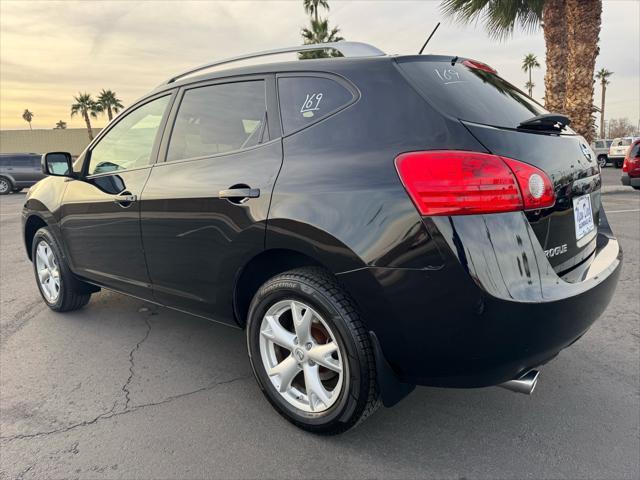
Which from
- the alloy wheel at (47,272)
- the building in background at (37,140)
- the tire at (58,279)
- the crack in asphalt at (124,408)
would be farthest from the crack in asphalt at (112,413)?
the building in background at (37,140)

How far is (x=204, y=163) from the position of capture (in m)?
2.71

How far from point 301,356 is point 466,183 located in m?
1.12

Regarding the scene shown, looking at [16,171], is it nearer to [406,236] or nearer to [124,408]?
[124,408]

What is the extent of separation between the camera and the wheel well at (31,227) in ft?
14.2

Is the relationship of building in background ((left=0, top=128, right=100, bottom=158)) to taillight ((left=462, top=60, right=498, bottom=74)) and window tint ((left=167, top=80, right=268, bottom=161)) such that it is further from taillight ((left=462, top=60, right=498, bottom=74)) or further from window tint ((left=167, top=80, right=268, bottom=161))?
taillight ((left=462, top=60, right=498, bottom=74))

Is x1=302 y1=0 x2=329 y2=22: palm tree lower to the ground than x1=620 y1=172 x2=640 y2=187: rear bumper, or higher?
higher

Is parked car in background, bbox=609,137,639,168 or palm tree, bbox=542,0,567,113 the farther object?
parked car in background, bbox=609,137,639,168

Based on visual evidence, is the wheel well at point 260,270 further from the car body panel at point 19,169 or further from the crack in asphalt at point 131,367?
the car body panel at point 19,169

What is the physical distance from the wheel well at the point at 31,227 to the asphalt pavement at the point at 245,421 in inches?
45.6

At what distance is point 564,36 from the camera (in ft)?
41.8

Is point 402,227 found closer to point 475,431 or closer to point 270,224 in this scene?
point 270,224

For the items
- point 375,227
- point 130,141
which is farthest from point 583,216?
point 130,141

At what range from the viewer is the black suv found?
187cm

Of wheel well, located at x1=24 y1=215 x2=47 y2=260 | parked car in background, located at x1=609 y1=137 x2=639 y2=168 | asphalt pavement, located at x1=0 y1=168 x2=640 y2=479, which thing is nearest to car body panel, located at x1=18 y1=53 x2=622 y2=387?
asphalt pavement, located at x1=0 y1=168 x2=640 y2=479
